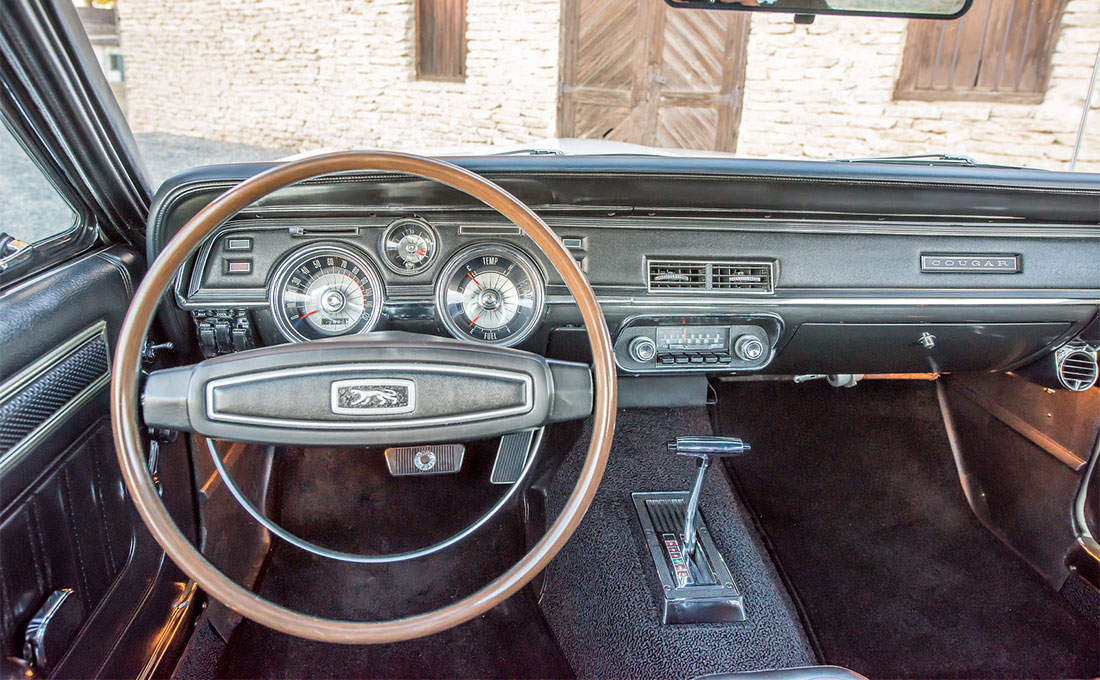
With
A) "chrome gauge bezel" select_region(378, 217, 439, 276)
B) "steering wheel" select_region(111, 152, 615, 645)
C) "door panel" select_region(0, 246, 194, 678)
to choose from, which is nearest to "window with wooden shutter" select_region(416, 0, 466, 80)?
"chrome gauge bezel" select_region(378, 217, 439, 276)

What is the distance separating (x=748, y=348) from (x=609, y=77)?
21.0 ft

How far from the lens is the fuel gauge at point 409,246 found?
176cm

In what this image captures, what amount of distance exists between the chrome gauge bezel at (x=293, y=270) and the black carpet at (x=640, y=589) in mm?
1002

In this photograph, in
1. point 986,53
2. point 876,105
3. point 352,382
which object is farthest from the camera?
point 876,105

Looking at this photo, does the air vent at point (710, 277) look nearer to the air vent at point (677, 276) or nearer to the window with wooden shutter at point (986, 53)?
the air vent at point (677, 276)

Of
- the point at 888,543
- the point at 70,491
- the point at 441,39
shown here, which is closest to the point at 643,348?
the point at 888,543

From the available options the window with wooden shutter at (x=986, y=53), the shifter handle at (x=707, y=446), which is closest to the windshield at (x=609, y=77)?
the window with wooden shutter at (x=986, y=53)

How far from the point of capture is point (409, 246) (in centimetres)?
178

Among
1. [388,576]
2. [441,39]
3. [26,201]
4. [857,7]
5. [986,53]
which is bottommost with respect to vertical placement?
[388,576]

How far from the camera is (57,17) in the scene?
4.61 feet

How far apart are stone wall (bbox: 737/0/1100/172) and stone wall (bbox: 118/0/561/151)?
7.60 feet

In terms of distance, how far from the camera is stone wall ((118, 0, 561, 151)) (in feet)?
25.5

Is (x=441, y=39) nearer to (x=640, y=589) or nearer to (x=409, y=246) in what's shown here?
(x=409, y=246)

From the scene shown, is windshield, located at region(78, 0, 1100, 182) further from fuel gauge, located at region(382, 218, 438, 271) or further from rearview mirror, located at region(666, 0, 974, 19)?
fuel gauge, located at region(382, 218, 438, 271)
